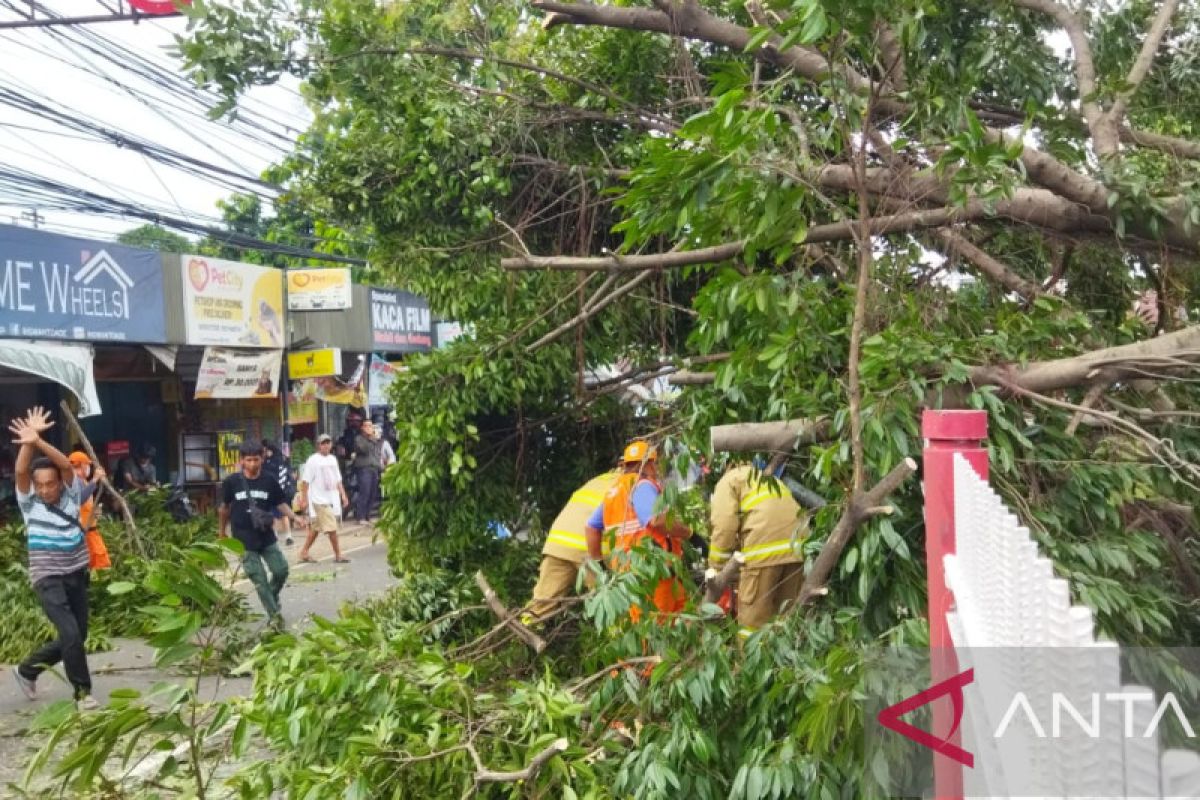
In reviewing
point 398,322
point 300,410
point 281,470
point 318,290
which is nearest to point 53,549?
point 281,470

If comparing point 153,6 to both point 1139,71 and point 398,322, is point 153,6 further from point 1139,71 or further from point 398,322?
point 398,322

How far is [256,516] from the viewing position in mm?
8156

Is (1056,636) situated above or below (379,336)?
below

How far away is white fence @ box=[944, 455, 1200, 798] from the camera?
90 cm

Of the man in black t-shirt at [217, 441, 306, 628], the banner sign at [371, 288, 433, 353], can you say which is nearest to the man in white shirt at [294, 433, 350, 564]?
the man in black t-shirt at [217, 441, 306, 628]

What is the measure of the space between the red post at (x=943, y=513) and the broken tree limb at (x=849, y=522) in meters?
0.32

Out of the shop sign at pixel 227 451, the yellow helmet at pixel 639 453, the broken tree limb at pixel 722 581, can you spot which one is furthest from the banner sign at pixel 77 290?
the broken tree limb at pixel 722 581

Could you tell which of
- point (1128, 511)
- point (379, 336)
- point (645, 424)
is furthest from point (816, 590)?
point (379, 336)

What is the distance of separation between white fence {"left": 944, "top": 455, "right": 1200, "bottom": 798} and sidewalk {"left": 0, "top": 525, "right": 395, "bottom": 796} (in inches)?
102

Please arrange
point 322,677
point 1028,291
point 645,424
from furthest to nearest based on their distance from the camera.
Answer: point 645,424 < point 1028,291 < point 322,677

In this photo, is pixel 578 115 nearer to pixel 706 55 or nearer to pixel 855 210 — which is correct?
pixel 706 55

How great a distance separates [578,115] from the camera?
20.9 ft

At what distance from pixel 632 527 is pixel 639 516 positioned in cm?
7

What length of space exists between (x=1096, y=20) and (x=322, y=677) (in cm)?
492
